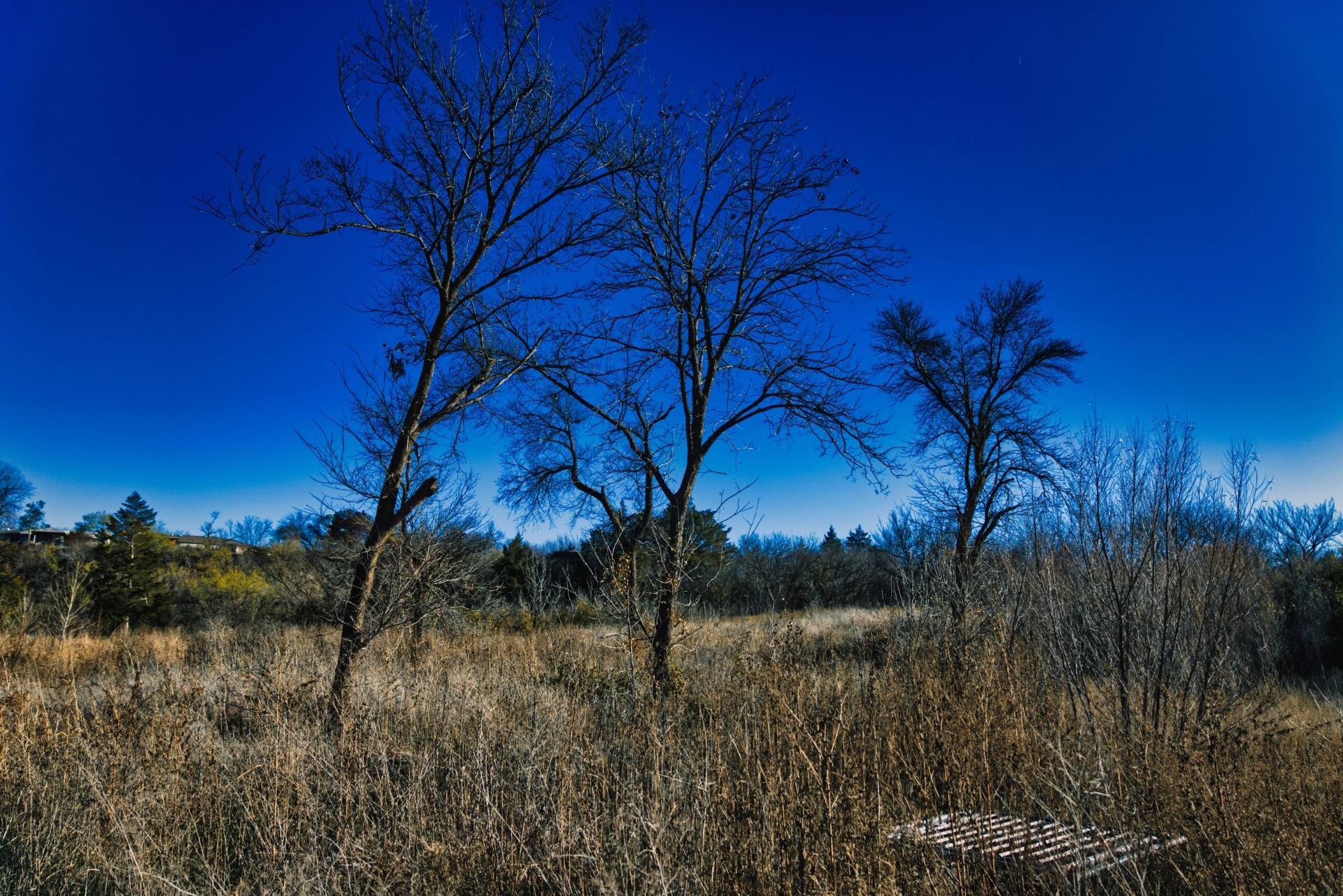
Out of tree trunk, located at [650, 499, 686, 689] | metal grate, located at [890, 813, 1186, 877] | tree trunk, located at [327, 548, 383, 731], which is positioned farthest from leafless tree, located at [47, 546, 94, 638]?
metal grate, located at [890, 813, 1186, 877]

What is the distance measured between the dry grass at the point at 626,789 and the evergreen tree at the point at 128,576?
16.6m

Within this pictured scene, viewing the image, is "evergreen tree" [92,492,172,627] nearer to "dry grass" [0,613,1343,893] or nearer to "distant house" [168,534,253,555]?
"distant house" [168,534,253,555]

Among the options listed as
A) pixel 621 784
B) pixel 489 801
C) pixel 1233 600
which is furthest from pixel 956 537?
pixel 489 801

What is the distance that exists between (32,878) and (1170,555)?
7.79 m

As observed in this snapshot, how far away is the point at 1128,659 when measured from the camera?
574 centimetres

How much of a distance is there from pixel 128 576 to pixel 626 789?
895 inches

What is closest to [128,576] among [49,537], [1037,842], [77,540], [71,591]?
[71,591]

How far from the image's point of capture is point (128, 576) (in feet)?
65.2

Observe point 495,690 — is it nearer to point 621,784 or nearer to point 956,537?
point 621,784

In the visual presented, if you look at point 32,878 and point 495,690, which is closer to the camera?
point 32,878

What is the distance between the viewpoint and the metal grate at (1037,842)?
2.98 meters

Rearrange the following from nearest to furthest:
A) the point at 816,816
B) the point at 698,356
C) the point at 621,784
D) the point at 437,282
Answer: the point at 816,816
the point at 621,784
the point at 437,282
the point at 698,356

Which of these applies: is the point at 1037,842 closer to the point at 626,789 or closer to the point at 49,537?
the point at 626,789

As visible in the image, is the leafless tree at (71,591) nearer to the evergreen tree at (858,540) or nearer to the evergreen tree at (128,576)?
the evergreen tree at (128,576)
